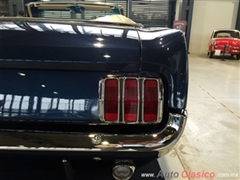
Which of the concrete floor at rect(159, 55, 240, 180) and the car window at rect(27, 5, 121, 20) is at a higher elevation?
the car window at rect(27, 5, 121, 20)

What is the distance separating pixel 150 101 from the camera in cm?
99

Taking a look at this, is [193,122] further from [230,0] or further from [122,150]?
[230,0]

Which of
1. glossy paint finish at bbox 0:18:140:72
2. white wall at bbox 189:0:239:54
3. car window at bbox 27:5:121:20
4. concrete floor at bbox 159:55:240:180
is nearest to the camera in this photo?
glossy paint finish at bbox 0:18:140:72

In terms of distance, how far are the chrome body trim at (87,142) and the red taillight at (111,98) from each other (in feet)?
0.35

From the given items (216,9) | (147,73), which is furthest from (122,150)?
(216,9)

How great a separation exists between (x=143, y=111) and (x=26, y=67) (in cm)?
54

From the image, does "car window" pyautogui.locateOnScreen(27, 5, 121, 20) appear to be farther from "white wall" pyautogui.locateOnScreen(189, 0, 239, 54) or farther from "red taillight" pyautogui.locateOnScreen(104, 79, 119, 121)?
"white wall" pyautogui.locateOnScreen(189, 0, 239, 54)

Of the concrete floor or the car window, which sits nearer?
the concrete floor

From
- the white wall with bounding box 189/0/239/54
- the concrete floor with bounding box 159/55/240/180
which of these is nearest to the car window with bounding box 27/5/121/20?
the concrete floor with bounding box 159/55/240/180

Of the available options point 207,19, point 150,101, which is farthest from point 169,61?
point 207,19

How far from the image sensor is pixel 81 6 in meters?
2.68

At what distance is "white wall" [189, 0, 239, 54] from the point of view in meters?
10.8

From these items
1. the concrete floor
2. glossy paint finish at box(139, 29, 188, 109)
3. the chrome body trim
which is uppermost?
glossy paint finish at box(139, 29, 188, 109)

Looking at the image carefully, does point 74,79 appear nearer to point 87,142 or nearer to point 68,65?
point 68,65
